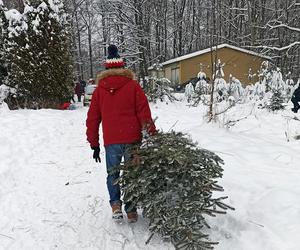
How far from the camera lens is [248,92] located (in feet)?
60.1

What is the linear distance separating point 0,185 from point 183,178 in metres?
3.23

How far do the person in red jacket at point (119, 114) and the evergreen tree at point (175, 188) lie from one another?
296mm

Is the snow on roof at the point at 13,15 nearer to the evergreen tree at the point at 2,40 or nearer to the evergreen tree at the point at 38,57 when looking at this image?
the evergreen tree at the point at 38,57

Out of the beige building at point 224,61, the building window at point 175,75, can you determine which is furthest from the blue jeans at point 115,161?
the building window at point 175,75

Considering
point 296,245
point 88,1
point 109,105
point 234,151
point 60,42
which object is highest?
point 88,1

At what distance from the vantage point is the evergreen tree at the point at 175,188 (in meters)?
3.44

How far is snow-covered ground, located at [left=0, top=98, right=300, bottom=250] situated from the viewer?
390 cm

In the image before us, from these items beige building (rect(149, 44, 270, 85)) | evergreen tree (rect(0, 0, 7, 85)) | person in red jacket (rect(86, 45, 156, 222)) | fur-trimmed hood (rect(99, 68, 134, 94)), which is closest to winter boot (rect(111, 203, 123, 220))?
person in red jacket (rect(86, 45, 156, 222))

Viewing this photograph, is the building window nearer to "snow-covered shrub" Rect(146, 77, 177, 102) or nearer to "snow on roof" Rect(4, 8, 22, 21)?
"snow-covered shrub" Rect(146, 77, 177, 102)

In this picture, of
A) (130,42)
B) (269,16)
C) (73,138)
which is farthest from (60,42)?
(269,16)

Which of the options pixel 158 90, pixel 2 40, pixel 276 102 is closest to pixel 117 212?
pixel 276 102

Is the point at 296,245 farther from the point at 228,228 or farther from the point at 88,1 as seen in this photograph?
the point at 88,1

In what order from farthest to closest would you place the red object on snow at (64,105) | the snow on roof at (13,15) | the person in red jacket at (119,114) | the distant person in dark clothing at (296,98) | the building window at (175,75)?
the building window at (175,75) < the red object on snow at (64,105) < the snow on roof at (13,15) < the distant person in dark clothing at (296,98) < the person in red jacket at (119,114)

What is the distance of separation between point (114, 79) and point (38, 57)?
1177 cm
